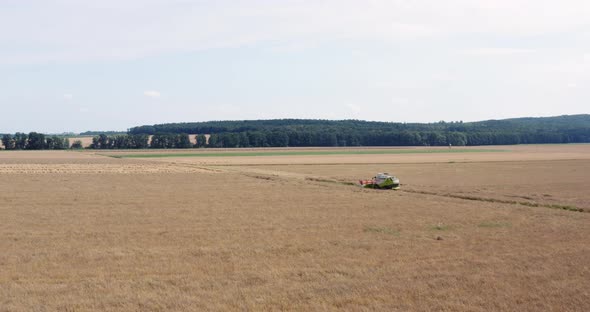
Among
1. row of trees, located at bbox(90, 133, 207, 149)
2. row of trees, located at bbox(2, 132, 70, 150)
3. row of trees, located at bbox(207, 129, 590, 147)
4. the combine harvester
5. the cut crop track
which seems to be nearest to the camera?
the cut crop track

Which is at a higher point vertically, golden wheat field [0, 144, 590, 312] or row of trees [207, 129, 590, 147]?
row of trees [207, 129, 590, 147]

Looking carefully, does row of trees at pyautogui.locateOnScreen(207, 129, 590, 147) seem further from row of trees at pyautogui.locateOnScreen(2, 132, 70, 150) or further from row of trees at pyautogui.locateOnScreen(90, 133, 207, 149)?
row of trees at pyautogui.locateOnScreen(2, 132, 70, 150)

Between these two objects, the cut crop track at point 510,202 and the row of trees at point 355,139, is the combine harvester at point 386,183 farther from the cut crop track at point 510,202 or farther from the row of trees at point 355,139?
the row of trees at point 355,139

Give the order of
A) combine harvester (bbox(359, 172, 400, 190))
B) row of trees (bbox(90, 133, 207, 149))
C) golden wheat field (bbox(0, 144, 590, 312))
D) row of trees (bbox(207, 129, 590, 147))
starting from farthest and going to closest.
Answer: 1. row of trees (bbox(207, 129, 590, 147))
2. row of trees (bbox(90, 133, 207, 149))
3. combine harvester (bbox(359, 172, 400, 190))
4. golden wheat field (bbox(0, 144, 590, 312))

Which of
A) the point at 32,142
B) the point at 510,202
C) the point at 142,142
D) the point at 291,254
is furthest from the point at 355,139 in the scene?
the point at 291,254

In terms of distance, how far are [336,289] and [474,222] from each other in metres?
13.2

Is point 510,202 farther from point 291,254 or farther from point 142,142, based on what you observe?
point 142,142

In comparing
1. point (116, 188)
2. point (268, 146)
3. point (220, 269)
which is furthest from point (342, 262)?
point (268, 146)

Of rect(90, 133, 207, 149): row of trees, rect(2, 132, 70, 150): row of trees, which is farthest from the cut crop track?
rect(2, 132, 70, 150): row of trees

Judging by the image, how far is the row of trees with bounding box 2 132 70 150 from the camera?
173 metres

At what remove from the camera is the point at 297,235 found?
22.0 m

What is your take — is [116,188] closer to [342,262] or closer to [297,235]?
[297,235]

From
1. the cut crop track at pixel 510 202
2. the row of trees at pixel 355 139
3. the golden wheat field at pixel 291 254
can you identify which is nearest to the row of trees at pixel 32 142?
the row of trees at pixel 355 139

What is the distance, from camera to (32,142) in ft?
577
